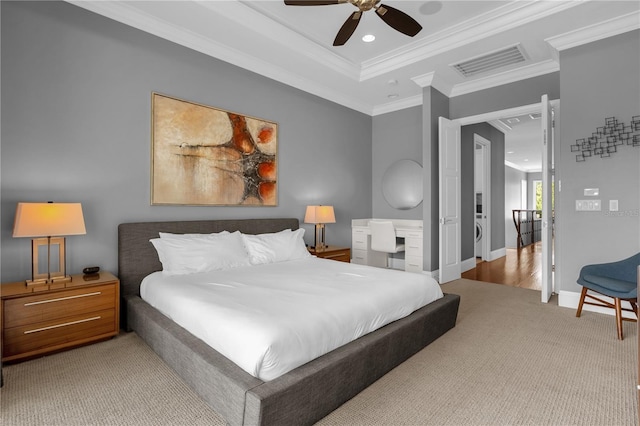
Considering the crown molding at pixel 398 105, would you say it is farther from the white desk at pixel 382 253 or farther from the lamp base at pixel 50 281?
the lamp base at pixel 50 281

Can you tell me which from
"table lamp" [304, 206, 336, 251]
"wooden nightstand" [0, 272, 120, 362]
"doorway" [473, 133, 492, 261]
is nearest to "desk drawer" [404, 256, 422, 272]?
"table lamp" [304, 206, 336, 251]

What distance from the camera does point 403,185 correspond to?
5527 mm

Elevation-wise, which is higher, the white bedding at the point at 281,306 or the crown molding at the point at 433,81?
the crown molding at the point at 433,81

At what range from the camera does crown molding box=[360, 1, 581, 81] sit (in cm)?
312

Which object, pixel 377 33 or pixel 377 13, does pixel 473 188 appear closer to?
pixel 377 33

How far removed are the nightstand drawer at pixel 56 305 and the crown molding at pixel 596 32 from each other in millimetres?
4989

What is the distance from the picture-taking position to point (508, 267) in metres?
5.98

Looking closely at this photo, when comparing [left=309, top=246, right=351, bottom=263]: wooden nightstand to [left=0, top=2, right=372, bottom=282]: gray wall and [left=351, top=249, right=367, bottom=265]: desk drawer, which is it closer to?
[left=351, top=249, right=367, bottom=265]: desk drawer

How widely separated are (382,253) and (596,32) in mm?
3832

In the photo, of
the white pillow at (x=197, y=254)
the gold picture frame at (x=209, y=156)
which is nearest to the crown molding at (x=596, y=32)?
the gold picture frame at (x=209, y=156)

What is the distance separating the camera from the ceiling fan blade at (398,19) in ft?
8.29

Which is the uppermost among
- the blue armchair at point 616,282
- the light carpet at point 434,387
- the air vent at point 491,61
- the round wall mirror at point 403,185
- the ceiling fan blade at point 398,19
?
the air vent at point 491,61

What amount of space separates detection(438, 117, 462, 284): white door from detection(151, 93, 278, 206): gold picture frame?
238 centimetres

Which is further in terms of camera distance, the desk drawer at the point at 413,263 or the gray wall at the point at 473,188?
the gray wall at the point at 473,188
